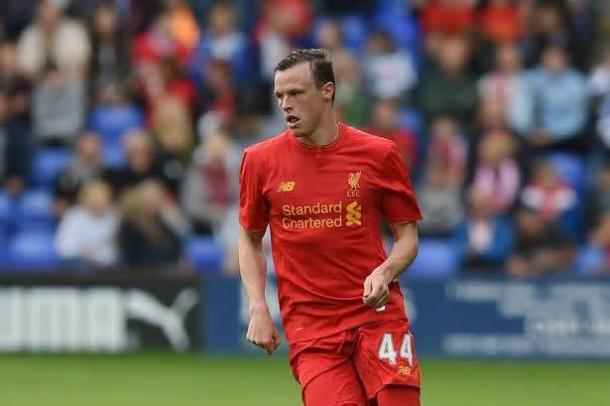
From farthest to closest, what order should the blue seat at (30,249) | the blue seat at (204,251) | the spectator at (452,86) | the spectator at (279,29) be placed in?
the spectator at (279,29) → the blue seat at (30,249) → the blue seat at (204,251) → the spectator at (452,86)

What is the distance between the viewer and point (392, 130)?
1689cm

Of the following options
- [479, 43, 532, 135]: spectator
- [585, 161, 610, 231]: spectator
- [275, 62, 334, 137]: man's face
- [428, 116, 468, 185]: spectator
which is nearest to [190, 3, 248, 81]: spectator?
[428, 116, 468, 185]: spectator

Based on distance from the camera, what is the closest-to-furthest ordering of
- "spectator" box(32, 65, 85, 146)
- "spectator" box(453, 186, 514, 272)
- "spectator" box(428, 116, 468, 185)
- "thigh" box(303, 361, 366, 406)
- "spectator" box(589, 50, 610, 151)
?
1. "thigh" box(303, 361, 366, 406)
2. "spectator" box(453, 186, 514, 272)
3. "spectator" box(428, 116, 468, 185)
4. "spectator" box(589, 50, 610, 151)
5. "spectator" box(32, 65, 85, 146)

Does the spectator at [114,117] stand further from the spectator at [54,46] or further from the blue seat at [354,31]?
the blue seat at [354,31]

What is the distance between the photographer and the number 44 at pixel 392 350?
7188mm

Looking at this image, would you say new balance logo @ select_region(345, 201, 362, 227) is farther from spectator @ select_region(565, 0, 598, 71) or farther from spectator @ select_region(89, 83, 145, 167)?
spectator @ select_region(89, 83, 145, 167)

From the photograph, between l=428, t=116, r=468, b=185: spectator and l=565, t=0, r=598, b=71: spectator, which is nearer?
l=428, t=116, r=468, b=185: spectator

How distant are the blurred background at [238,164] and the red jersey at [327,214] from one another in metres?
7.20

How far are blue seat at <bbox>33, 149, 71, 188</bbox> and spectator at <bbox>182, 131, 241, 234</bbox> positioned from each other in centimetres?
222

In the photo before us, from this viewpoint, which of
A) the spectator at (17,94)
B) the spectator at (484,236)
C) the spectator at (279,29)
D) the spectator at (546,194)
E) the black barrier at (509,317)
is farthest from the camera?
the spectator at (17,94)

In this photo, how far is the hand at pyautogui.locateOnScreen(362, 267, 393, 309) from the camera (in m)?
6.95

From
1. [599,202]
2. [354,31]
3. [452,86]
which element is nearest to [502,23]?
[452,86]

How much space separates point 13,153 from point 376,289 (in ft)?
40.4

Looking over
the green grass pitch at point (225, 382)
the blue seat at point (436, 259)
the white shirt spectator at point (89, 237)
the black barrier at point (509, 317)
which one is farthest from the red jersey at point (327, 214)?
the white shirt spectator at point (89, 237)
